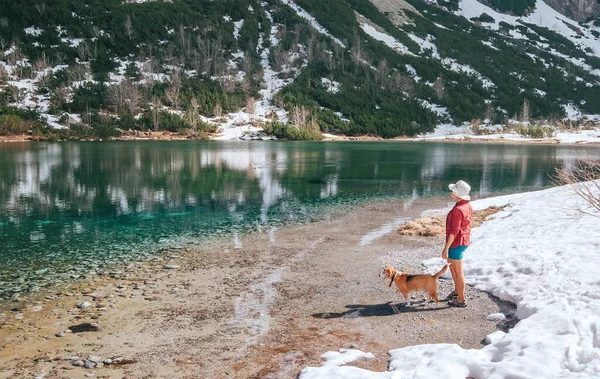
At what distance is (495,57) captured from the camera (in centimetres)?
18562

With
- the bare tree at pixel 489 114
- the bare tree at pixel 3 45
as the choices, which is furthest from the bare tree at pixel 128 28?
the bare tree at pixel 489 114

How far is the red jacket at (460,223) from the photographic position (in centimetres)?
895

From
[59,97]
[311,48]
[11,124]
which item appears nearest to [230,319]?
[11,124]

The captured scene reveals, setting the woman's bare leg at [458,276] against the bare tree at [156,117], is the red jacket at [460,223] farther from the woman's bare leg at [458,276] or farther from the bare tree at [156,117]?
the bare tree at [156,117]

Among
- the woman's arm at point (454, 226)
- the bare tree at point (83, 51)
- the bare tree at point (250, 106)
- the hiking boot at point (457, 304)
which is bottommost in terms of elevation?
the hiking boot at point (457, 304)

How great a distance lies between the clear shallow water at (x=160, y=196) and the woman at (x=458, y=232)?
8.81 metres

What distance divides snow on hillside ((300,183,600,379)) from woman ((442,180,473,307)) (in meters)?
0.55

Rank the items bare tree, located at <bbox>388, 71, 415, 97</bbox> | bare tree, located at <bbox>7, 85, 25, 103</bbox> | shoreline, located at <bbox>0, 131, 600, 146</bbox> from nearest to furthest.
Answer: shoreline, located at <bbox>0, 131, 600, 146</bbox> → bare tree, located at <bbox>7, 85, 25, 103</bbox> → bare tree, located at <bbox>388, 71, 415, 97</bbox>

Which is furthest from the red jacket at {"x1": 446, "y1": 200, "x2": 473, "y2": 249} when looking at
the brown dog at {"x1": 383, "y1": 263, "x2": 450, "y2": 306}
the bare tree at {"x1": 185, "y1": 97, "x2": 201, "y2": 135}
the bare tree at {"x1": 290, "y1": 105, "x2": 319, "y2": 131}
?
the bare tree at {"x1": 290, "y1": 105, "x2": 319, "y2": 131}

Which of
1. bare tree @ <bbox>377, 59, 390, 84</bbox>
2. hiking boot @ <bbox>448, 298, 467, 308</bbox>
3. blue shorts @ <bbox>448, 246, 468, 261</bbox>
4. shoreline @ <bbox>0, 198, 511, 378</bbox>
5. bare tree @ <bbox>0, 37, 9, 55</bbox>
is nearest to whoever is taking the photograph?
shoreline @ <bbox>0, 198, 511, 378</bbox>

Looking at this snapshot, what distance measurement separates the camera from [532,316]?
8.05 metres

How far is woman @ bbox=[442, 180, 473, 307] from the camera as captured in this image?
353 inches

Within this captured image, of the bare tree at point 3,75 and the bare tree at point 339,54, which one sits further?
the bare tree at point 339,54

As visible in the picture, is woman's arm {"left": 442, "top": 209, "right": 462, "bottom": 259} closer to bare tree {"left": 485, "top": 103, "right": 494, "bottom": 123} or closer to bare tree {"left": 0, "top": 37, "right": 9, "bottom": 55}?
bare tree {"left": 0, "top": 37, "right": 9, "bottom": 55}
